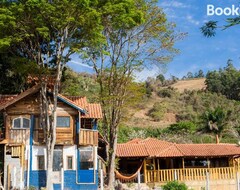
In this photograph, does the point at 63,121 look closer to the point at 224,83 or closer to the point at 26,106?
the point at 26,106

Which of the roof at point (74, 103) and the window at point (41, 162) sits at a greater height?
the roof at point (74, 103)

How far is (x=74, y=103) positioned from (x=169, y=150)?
9237mm

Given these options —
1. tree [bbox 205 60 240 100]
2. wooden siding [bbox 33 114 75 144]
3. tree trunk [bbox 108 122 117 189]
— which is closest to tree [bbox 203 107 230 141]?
tree trunk [bbox 108 122 117 189]

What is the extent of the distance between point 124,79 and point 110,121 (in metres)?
3.07

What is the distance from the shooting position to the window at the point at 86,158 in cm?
2691

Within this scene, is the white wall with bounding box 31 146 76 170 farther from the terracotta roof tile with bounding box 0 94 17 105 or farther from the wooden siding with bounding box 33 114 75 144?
the terracotta roof tile with bounding box 0 94 17 105

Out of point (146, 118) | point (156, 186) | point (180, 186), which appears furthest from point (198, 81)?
point (180, 186)

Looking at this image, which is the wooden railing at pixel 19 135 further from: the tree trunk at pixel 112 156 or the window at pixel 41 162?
the tree trunk at pixel 112 156

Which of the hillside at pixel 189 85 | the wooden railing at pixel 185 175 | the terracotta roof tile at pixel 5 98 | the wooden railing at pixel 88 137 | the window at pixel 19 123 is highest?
the hillside at pixel 189 85

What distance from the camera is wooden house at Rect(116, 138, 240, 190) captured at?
99.6 ft

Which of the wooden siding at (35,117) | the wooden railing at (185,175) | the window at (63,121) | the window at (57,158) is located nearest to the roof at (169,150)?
the wooden railing at (185,175)

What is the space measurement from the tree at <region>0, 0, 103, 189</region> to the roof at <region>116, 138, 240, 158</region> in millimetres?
8536

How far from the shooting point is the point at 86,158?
27031 millimetres

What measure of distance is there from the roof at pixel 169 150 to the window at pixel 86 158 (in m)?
4.65
